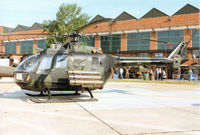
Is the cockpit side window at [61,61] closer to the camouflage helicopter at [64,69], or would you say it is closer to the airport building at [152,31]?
the camouflage helicopter at [64,69]

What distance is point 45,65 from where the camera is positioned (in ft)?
24.8

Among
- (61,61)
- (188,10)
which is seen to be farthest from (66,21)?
(61,61)

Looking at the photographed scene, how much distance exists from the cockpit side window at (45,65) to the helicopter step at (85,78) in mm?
970

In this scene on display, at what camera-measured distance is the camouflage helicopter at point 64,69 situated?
7.33 m

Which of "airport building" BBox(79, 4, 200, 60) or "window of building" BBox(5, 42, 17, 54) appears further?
"window of building" BBox(5, 42, 17, 54)

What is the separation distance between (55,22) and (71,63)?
31.0 m

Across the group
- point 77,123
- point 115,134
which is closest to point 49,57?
point 77,123

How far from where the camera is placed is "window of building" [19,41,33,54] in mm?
51037

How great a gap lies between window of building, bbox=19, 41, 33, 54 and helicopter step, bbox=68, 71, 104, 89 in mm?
46788

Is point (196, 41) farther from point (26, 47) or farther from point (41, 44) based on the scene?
point (26, 47)

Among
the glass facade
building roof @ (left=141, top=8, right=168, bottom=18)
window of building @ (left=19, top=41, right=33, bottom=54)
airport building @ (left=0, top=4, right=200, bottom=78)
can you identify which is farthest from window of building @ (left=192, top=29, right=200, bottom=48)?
window of building @ (left=19, top=41, right=33, bottom=54)

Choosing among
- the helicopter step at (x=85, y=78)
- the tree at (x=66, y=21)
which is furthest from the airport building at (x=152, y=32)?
the helicopter step at (x=85, y=78)

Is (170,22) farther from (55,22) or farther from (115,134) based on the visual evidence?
(115,134)

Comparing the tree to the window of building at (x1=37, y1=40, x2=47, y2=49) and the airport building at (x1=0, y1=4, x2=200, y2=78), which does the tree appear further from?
the window of building at (x1=37, y1=40, x2=47, y2=49)
